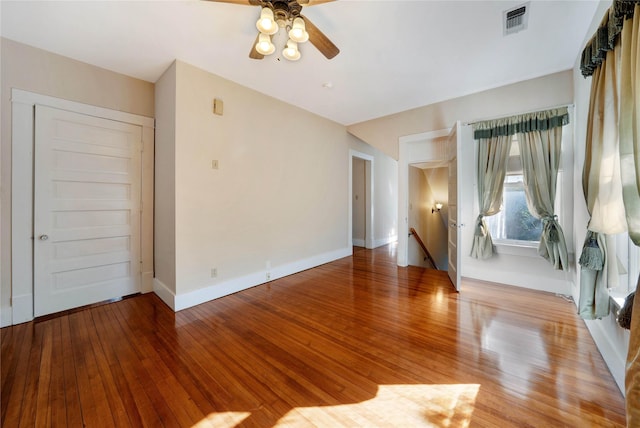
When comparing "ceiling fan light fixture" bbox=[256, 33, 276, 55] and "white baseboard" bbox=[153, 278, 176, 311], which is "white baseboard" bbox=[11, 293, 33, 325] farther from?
"ceiling fan light fixture" bbox=[256, 33, 276, 55]

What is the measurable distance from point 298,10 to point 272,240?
2.82 metres

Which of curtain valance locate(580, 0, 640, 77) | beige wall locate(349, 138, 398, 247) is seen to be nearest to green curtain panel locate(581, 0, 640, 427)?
curtain valance locate(580, 0, 640, 77)

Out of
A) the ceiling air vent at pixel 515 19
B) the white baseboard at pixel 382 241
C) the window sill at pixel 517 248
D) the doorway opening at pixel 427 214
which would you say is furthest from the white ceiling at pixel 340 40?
the white baseboard at pixel 382 241

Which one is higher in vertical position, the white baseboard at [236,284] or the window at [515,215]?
the window at [515,215]

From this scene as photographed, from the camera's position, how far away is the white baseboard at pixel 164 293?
2724mm

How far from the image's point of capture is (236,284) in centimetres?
324

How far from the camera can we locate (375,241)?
617 cm

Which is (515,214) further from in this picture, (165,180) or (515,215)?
(165,180)

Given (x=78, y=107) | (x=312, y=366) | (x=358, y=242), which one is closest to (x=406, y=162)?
(x=358, y=242)

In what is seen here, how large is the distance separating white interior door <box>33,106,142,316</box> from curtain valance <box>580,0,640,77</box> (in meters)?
4.43

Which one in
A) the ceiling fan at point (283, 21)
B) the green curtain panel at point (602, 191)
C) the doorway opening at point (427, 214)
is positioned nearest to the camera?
the green curtain panel at point (602, 191)

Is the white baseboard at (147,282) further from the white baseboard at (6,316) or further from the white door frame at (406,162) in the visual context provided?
the white door frame at (406,162)

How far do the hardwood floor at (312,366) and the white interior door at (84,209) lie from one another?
337mm

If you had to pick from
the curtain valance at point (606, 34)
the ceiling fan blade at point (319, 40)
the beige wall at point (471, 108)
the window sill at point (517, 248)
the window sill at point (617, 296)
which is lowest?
the window sill at point (617, 296)
